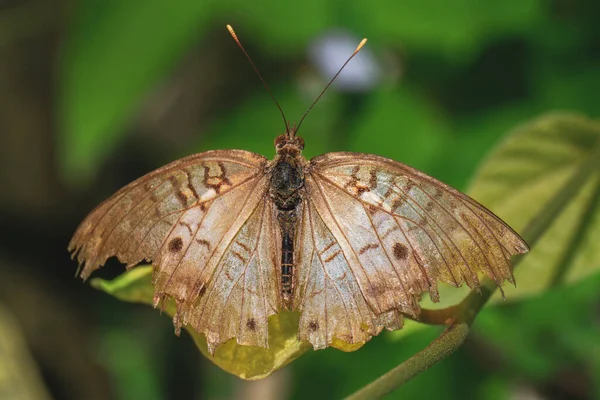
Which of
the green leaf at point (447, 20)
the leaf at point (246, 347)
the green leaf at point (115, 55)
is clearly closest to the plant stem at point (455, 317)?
the leaf at point (246, 347)

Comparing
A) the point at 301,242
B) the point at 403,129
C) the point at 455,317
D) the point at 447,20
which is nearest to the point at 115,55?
the point at 403,129

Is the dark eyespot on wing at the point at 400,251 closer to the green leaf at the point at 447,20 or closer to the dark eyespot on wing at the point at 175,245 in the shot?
the dark eyespot on wing at the point at 175,245

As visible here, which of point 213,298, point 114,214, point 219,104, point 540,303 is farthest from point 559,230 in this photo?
point 219,104

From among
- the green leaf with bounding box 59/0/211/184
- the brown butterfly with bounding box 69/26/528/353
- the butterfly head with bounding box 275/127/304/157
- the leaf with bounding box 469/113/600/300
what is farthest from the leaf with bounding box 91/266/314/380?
the green leaf with bounding box 59/0/211/184

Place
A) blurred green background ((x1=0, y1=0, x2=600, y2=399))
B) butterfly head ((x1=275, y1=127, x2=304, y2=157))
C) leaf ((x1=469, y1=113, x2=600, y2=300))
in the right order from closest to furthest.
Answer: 1. butterfly head ((x1=275, y1=127, x2=304, y2=157))
2. leaf ((x1=469, y1=113, x2=600, y2=300))
3. blurred green background ((x1=0, y1=0, x2=600, y2=399))

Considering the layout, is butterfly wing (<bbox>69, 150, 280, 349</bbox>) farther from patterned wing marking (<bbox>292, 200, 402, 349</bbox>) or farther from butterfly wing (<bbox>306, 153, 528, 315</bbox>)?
butterfly wing (<bbox>306, 153, 528, 315</bbox>)

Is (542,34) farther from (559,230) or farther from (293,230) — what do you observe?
(293,230)

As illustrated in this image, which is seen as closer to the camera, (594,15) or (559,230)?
(559,230)

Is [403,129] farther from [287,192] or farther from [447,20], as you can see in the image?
[287,192]
